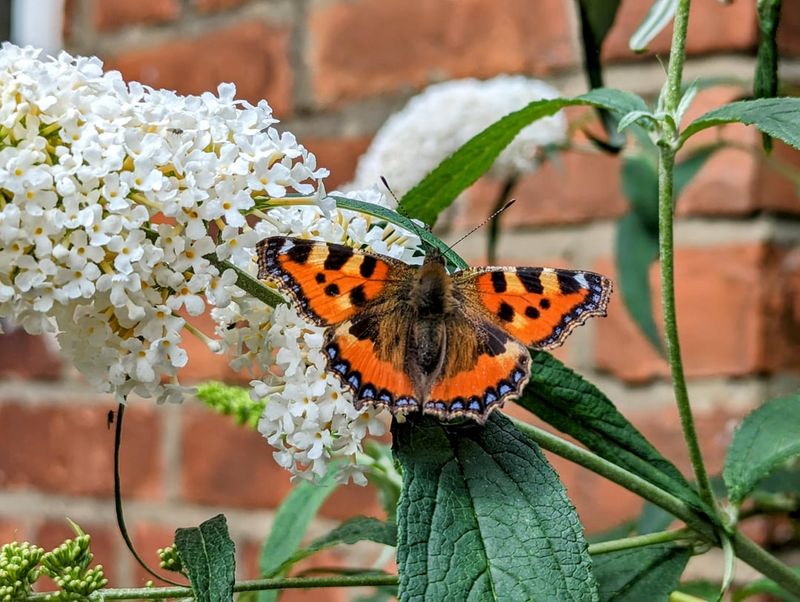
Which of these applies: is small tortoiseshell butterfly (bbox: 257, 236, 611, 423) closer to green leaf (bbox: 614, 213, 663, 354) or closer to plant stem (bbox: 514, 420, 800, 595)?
plant stem (bbox: 514, 420, 800, 595)

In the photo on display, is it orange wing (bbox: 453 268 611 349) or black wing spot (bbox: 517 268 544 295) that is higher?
black wing spot (bbox: 517 268 544 295)

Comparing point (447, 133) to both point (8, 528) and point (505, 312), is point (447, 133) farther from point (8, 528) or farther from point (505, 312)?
point (8, 528)

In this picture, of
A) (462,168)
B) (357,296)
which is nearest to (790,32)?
(462,168)

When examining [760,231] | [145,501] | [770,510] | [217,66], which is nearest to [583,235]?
[760,231]

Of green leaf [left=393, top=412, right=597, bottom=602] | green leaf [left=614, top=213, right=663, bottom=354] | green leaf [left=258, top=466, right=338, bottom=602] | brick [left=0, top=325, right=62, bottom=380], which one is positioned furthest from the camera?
brick [left=0, top=325, right=62, bottom=380]

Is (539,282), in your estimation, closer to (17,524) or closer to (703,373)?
(703,373)

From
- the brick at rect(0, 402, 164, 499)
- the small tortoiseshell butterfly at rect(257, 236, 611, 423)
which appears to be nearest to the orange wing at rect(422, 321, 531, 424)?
the small tortoiseshell butterfly at rect(257, 236, 611, 423)

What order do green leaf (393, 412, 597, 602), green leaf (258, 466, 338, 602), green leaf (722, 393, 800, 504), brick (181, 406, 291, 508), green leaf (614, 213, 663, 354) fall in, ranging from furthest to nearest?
brick (181, 406, 291, 508), green leaf (614, 213, 663, 354), green leaf (258, 466, 338, 602), green leaf (722, 393, 800, 504), green leaf (393, 412, 597, 602)

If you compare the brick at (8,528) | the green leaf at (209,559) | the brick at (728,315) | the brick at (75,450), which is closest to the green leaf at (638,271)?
the brick at (728,315)
